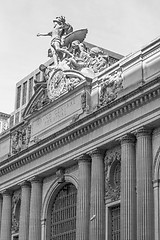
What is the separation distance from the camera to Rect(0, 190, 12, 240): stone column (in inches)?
2088

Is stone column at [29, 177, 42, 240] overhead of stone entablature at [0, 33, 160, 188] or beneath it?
beneath

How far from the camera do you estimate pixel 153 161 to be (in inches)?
1533

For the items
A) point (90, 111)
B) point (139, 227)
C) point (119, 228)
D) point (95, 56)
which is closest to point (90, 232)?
point (119, 228)

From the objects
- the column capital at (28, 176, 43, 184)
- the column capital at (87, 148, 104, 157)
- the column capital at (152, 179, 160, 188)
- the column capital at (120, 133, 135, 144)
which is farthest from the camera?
the column capital at (28, 176, 43, 184)

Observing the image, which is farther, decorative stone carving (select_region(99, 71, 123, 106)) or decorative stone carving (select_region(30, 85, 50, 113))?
decorative stone carving (select_region(30, 85, 50, 113))

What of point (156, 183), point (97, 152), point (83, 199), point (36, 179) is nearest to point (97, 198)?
point (83, 199)

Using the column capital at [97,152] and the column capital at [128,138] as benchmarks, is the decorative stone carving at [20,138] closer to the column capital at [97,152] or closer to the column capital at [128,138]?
the column capital at [97,152]

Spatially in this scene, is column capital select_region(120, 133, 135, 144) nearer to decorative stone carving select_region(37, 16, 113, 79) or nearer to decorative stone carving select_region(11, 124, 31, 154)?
decorative stone carving select_region(37, 16, 113, 79)

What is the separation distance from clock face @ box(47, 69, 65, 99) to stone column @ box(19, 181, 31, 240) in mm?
7367

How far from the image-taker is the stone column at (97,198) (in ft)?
137

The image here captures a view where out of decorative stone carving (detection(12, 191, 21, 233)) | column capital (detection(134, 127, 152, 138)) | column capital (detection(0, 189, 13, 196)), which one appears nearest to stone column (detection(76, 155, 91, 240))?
column capital (detection(134, 127, 152, 138))

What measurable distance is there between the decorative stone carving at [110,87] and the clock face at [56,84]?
522 cm

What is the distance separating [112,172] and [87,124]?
3708mm

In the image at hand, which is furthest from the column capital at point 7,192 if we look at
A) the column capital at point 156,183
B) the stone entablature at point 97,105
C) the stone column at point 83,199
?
the column capital at point 156,183
